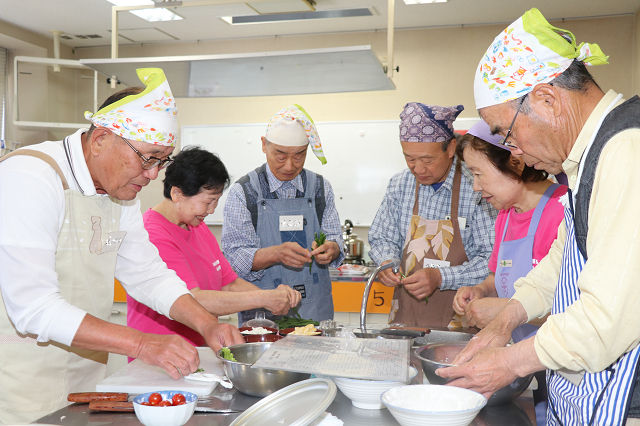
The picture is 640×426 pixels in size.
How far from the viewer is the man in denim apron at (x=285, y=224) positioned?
9.22ft

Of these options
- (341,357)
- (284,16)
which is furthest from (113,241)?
(284,16)

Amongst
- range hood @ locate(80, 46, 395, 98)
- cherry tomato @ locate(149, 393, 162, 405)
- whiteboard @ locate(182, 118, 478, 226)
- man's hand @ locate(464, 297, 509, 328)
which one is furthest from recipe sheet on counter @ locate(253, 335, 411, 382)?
whiteboard @ locate(182, 118, 478, 226)

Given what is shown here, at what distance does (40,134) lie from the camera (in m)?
6.31

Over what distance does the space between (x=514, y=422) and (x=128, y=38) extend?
627 centimetres

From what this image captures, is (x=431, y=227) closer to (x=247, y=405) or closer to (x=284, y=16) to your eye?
(x=247, y=405)

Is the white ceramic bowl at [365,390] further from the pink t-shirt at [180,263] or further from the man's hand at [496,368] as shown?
the pink t-shirt at [180,263]

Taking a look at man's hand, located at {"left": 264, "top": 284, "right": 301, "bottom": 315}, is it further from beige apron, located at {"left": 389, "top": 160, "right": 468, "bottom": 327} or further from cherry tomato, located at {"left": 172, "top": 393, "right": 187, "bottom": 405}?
cherry tomato, located at {"left": 172, "top": 393, "right": 187, "bottom": 405}

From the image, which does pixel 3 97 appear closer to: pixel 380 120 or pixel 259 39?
pixel 259 39

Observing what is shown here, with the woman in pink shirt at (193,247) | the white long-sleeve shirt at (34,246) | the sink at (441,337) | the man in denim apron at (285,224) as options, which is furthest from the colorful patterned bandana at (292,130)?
the white long-sleeve shirt at (34,246)

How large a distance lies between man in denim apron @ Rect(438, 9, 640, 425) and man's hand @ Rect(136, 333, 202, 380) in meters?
0.72

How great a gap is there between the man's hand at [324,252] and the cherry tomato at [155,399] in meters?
1.59

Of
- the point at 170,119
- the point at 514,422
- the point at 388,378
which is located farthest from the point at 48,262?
the point at 514,422

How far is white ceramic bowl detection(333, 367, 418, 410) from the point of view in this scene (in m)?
1.31

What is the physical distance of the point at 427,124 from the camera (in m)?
2.57
